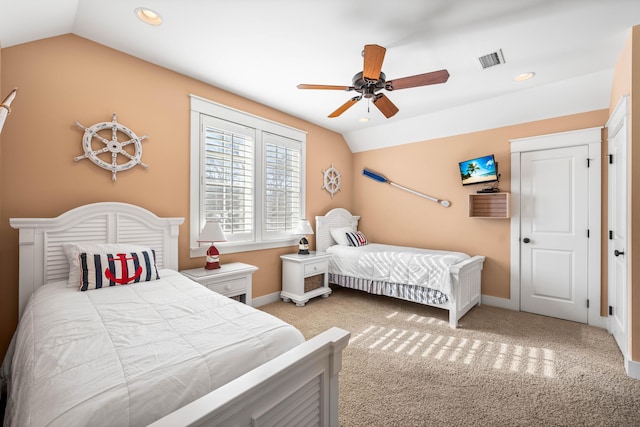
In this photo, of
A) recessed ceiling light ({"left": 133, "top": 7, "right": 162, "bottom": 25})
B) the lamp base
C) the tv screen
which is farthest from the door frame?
recessed ceiling light ({"left": 133, "top": 7, "right": 162, "bottom": 25})

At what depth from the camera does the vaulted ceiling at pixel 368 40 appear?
1.97 metres

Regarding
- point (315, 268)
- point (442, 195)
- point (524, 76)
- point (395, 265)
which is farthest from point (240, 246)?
point (524, 76)

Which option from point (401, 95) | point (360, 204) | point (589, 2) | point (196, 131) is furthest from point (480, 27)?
point (360, 204)

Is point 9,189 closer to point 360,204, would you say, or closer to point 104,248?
point 104,248

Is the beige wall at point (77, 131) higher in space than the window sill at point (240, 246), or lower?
higher

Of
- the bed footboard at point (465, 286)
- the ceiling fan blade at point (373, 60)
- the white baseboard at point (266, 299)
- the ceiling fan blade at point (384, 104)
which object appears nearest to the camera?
the ceiling fan blade at point (373, 60)

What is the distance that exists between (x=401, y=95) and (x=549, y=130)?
184cm

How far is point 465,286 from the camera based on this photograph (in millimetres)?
3316

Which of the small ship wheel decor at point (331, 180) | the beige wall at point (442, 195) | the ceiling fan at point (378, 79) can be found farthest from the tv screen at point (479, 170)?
the small ship wheel decor at point (331, 180)

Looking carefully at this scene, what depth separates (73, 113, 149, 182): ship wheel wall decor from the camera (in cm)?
238

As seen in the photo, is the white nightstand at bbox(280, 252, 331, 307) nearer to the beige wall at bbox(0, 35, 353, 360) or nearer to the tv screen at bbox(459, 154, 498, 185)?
the beige wall at bbox(0, 35, 353, 360)

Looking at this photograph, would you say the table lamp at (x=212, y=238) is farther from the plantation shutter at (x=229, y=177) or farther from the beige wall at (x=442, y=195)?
the beige wall at (x=442, y=195)

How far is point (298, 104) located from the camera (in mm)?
3730

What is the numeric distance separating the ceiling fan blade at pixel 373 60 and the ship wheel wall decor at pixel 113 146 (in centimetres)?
213
